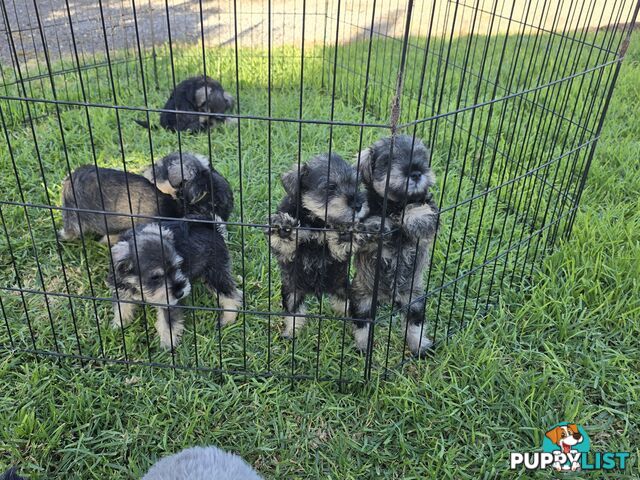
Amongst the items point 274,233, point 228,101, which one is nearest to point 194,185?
point 274,233

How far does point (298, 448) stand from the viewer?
2.84 metres

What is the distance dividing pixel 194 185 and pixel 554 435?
9.00ft

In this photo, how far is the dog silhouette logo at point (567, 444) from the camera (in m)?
2.69

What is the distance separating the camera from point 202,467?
83.7 inches

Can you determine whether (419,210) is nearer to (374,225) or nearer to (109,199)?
(374,225)

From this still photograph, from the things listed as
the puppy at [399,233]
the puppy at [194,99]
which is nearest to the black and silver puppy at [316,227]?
the puppy at [399,233]

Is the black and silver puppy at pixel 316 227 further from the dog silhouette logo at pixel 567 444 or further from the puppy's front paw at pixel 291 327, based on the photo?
the dog silhouette logo at pixel 567 444

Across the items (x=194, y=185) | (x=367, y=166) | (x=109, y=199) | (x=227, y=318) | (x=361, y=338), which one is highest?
(x=367, y=166)

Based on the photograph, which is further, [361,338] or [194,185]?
[194,185]

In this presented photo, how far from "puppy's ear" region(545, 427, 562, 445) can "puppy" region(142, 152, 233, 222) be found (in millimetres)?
2465

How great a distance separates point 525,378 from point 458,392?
0.41 m

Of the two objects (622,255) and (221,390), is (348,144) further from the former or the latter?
(221,390)

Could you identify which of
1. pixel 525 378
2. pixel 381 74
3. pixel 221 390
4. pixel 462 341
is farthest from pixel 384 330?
pixel 381 74

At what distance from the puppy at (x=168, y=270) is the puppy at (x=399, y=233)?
80cm
